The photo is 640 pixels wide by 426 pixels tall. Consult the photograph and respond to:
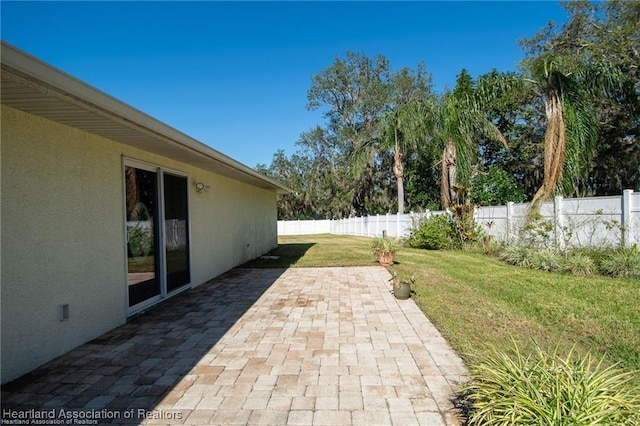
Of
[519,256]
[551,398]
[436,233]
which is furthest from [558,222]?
[551,398]

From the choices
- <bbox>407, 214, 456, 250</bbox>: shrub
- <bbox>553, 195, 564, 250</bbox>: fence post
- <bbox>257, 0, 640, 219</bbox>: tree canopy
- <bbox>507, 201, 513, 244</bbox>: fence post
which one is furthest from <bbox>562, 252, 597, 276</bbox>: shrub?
<bbox>407, 214, 456, 250</bbox>: shrub

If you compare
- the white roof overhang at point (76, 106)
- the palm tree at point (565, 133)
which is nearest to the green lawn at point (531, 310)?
the palm tree at point (565, 133)

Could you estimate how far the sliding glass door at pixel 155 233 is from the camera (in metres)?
5.19

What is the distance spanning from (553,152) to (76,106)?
11318 millimetres

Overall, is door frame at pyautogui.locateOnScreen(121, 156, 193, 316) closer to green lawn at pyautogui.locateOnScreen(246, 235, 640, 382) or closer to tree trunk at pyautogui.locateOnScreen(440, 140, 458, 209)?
green lawn at pyautogui.locateOnScreen(246, 235, 640, 382)

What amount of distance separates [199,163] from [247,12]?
589cm

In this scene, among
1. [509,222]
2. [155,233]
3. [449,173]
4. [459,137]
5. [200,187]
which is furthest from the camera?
[449,173]

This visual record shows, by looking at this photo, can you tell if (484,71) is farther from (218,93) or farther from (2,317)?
(2,317)

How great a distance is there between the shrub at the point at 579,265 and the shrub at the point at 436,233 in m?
5.23

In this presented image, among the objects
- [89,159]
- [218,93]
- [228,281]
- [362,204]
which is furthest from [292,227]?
[89,159]

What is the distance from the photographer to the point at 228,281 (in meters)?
7.95

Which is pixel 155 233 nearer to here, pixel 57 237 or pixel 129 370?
pixel 57 237

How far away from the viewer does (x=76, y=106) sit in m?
3.21

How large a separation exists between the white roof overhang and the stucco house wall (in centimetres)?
21
